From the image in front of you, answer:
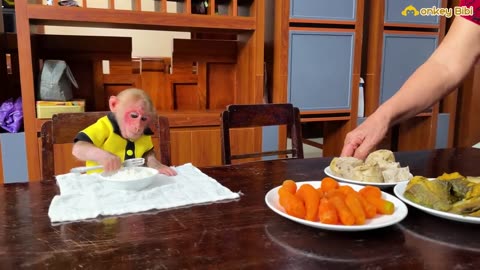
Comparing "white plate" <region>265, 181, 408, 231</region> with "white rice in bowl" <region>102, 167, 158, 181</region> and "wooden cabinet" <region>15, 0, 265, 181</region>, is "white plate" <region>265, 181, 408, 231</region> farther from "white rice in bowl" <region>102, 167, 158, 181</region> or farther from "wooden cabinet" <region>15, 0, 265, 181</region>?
"wooden cabinet" <region>15, 0, 265, 181</region>

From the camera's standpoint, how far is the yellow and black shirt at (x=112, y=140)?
3.06 ft

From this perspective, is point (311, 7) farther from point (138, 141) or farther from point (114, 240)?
point (114, 240)

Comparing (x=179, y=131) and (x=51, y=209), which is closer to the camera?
(x=51, y=209)

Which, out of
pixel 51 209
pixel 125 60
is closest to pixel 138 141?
pixel 51 209

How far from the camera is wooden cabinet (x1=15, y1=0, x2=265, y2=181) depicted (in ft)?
6.24

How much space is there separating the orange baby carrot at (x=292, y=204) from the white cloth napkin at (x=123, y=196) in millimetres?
164

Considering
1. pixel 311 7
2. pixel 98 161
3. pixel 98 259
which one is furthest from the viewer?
pixel 311 7

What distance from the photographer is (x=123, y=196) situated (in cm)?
79

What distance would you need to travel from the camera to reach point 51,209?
723 mm

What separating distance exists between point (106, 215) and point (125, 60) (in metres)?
1.72

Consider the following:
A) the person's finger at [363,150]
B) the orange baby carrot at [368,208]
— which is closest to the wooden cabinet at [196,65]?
the person's finger at [363,150]

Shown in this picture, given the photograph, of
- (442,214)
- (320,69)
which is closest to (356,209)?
(442,214)

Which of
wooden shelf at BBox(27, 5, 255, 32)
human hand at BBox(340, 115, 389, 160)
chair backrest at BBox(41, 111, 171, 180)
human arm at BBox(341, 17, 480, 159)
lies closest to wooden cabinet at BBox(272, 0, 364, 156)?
wooden shelf at BBox(27, 5, 255, 32)

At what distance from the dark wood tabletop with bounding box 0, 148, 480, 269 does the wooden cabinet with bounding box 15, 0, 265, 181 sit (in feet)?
4.33
